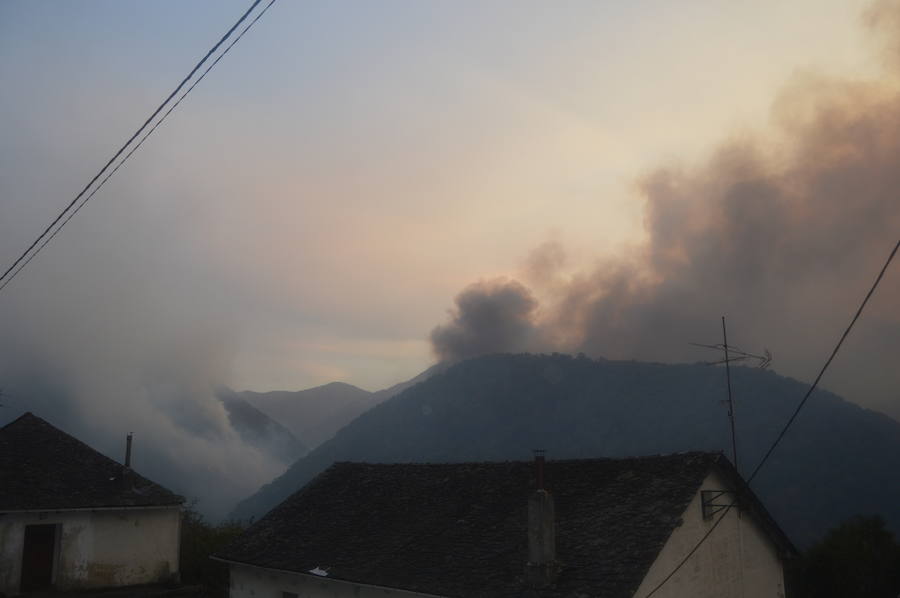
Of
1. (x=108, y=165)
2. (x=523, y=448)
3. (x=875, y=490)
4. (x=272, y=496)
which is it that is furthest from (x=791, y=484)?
(x=108, y=165)

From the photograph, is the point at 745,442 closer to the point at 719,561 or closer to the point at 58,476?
the point at 719,561

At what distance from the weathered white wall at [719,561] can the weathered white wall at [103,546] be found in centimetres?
2357

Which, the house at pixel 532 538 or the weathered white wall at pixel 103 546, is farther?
the weathered white wall at pixel 103 546

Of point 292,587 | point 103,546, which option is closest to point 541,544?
point 292,587

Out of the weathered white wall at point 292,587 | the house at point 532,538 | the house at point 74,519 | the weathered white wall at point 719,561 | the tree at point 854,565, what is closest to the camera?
the house at point 532,538

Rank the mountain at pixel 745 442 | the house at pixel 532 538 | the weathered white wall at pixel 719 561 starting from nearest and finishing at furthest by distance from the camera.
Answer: the house at pixel 532 538 → the weathered white wall at pixel 719 561 → the mountain at pixel 745 442

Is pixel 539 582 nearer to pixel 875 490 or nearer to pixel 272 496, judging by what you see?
pixel 875 490

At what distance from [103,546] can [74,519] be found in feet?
5.74

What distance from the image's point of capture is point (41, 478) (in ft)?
98.6

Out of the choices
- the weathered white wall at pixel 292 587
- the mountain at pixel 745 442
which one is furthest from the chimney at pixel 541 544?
the mountain at pixel 745 442

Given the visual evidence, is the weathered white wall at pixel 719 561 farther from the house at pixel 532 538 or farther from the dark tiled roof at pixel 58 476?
the dark tiled roof at pixel 58 476

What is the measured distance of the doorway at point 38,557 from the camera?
2838 centimetres

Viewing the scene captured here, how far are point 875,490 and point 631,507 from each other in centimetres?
13229

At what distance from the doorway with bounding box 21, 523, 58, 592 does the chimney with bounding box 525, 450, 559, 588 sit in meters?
21.8
